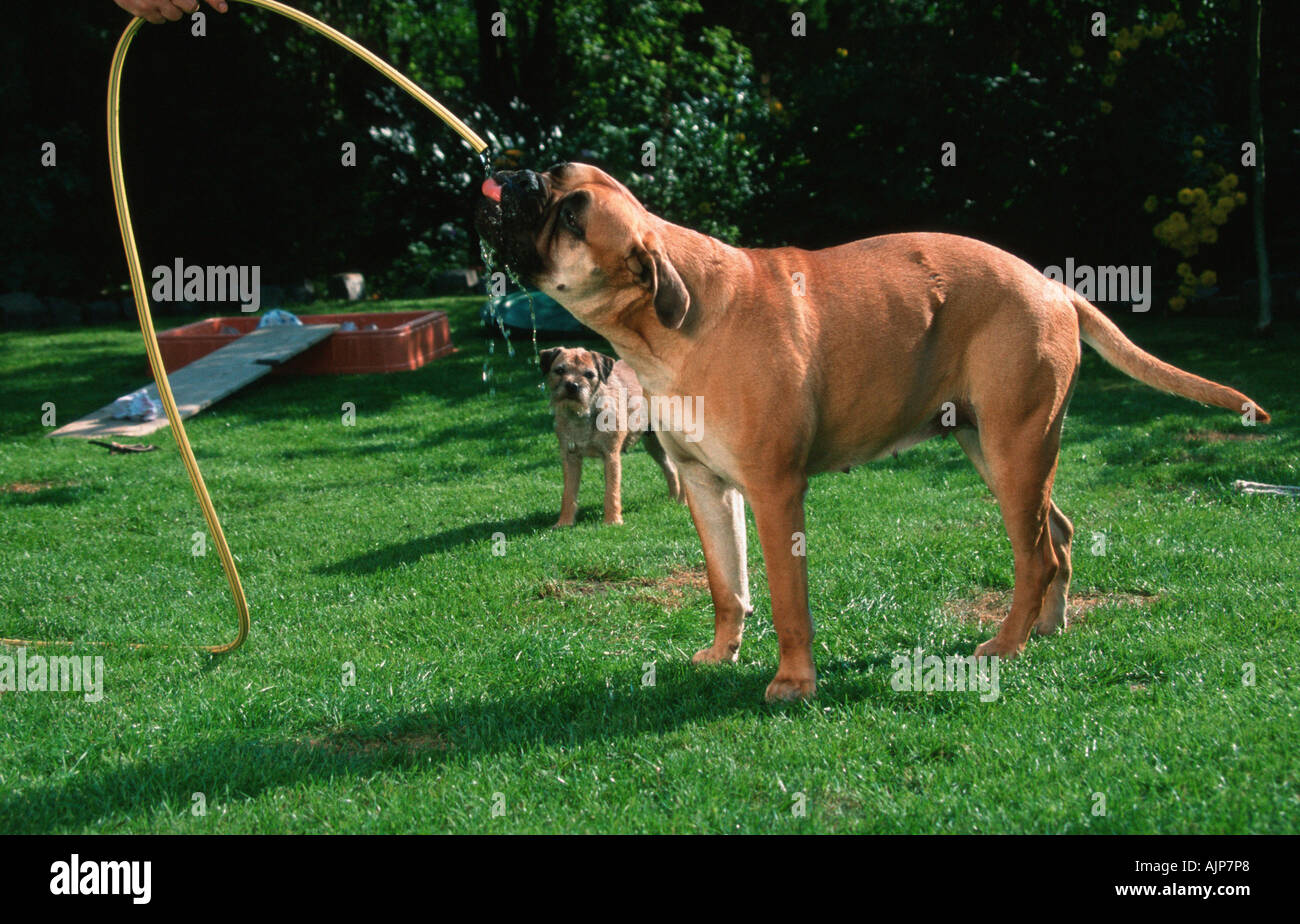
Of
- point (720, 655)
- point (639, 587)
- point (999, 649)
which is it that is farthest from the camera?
point (639, 587)

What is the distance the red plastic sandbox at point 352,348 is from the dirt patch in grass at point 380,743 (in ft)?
34.1

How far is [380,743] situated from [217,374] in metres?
9.88

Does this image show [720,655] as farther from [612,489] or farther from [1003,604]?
[612,489]

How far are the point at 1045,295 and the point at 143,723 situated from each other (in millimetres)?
4111

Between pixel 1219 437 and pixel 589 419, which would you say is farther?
pixel 1219 437

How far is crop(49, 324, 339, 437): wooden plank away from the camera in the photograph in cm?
1159

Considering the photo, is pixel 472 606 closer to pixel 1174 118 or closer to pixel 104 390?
pixel 104 390

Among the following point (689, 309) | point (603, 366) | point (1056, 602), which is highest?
point (689, 309)

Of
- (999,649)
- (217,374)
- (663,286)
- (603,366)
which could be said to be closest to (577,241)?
(663,286)

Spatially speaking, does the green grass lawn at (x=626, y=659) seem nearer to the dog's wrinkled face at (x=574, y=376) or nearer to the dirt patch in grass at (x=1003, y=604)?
the dirt patch in grass at (x=1003, y=604)

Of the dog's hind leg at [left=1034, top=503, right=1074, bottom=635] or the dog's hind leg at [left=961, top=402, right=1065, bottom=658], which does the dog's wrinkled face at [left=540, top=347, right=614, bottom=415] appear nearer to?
the dog's hind leg at [left=961, top=402, right=1065, bottom=658]

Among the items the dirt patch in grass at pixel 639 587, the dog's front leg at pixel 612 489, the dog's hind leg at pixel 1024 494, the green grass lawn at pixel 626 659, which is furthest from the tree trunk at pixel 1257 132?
the dog's hind leg at pixel 1024 494

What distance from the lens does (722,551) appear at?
4.93m

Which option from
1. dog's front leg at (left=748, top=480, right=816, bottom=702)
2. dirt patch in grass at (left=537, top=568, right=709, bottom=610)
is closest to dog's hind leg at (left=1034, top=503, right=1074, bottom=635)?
dog's front leg at (left=748, top=480, right=816, bottom=702)
